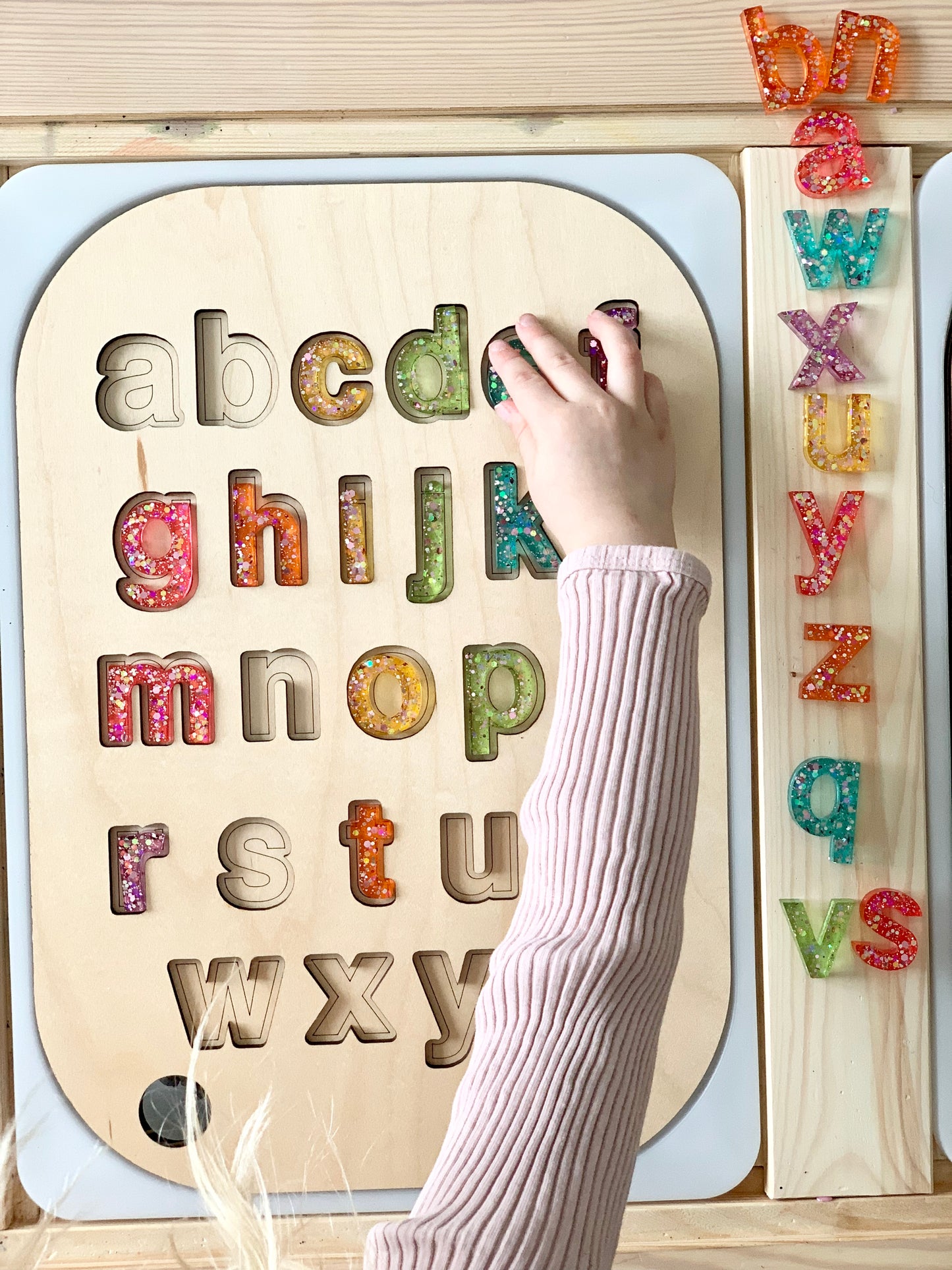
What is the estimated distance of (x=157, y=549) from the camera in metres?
0.66

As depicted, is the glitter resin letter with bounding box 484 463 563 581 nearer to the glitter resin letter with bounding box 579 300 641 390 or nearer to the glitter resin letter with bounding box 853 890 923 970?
the glitter resin letter with bounding box 579 300 641 390

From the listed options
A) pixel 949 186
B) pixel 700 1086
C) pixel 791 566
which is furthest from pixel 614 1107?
pixel 949 186

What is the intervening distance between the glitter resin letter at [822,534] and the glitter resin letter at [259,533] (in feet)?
1.11

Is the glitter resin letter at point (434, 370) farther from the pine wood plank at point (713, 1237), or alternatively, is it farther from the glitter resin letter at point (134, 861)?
the pine wood plank at point (713, 1237)

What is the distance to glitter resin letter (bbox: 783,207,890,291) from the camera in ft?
2.15

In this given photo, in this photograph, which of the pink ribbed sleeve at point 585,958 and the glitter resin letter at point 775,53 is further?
the glitter resin letter at point 775,53

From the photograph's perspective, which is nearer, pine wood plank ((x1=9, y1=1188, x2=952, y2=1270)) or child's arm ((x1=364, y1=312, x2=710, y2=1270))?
child's arm ((x1=364, y1=312, x2=710, y2=1270))

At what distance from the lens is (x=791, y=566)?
666mm

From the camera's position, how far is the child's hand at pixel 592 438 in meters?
0.60

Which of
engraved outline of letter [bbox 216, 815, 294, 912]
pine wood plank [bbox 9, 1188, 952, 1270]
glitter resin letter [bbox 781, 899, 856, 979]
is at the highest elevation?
engraved outline of letter [bbox 216, 815, 294, 912]

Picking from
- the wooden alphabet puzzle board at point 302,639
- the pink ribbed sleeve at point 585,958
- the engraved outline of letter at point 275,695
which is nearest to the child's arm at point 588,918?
the pink ribbed sleeve at point 585,958

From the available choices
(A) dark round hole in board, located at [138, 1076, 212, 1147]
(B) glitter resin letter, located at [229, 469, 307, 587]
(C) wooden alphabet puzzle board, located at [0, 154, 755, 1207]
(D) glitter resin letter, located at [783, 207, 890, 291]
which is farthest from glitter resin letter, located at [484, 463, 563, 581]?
(A) dark round hole in board, located at [138, 1076, 212, 1147]

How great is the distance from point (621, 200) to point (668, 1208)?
0.70 metres

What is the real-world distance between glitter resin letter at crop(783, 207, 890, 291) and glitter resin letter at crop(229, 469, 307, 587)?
38cm
